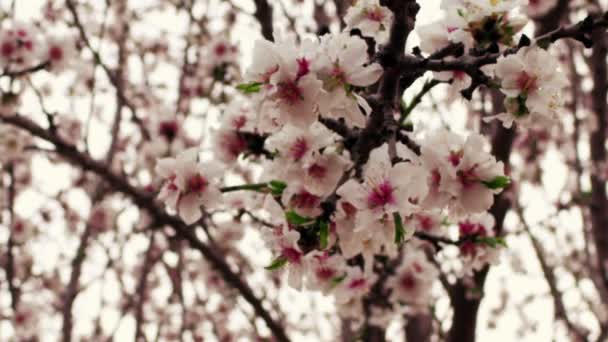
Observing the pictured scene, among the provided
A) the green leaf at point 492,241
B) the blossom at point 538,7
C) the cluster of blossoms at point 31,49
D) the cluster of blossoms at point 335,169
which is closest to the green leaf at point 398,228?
the cluster of blossoms at point 335,169

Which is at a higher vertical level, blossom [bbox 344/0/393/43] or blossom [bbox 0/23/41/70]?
blossom [bbox 0/23/41/70]

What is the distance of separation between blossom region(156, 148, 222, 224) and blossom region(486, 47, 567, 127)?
561 mm

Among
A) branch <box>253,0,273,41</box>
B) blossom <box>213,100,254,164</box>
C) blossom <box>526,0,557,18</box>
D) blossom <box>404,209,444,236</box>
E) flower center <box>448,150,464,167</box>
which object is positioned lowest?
flower center <box>448,150,464,167</box>

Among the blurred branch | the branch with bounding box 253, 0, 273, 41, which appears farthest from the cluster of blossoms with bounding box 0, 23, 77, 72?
the blurred branch

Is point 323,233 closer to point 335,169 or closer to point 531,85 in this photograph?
point 335,169

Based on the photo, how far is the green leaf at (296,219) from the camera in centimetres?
101

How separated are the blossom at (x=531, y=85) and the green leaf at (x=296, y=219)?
1.21ft

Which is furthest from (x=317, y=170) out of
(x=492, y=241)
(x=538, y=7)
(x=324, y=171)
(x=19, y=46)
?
(x=538, y=7)

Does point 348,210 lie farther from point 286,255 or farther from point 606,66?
point 606,66

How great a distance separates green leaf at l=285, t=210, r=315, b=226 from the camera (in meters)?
1.01

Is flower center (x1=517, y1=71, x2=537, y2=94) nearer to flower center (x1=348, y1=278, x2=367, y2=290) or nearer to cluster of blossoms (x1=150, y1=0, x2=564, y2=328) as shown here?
cluster of blossoms (x1=150, y1=0, x2=564, y2=328)

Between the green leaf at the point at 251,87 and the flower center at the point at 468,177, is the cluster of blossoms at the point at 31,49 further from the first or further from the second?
the flower center at the point at 468,177

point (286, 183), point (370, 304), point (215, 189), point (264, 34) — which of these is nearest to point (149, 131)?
point (264, 34)

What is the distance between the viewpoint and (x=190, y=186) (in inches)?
47.3
